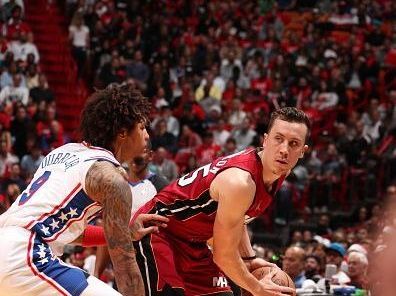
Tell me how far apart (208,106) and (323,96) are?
2.50 m

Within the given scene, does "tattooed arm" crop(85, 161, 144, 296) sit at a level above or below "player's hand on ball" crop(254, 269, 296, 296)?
above

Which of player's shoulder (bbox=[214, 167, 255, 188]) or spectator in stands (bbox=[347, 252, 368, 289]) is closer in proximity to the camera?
player's shoulder (bbox=[214, 167, 255, 188])

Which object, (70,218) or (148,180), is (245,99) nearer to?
(148,180)

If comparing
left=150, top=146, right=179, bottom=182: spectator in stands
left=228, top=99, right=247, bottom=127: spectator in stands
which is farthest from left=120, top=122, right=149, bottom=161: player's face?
left=228, top=99, right=247, bottom=127: spectator in stands

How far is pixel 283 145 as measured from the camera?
570cm

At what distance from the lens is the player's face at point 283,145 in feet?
18.5

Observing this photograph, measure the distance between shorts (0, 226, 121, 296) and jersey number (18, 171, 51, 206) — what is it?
20 centimetres

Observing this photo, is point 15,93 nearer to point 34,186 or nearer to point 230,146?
point 230,146

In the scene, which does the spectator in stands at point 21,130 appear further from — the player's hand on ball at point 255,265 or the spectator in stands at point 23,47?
the player's hand on ball at point 255,265

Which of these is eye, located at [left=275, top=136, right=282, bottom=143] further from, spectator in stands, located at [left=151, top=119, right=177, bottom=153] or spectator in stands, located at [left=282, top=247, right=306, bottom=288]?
spectator in stands, located at [left=151, top=119, right=177, bottom=153]

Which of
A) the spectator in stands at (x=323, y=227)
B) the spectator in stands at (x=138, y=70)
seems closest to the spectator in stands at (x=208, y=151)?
the spectator in stands at (x=323, y=227)

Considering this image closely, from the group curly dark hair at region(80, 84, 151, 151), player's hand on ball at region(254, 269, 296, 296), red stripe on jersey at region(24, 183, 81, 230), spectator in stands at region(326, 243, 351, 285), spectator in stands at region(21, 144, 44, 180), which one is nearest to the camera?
red stripe on jersey at region(24, 183, 81, 230)

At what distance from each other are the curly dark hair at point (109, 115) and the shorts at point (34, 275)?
676 millimetres

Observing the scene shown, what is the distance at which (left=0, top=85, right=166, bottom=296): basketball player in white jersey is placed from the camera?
4.54 m
